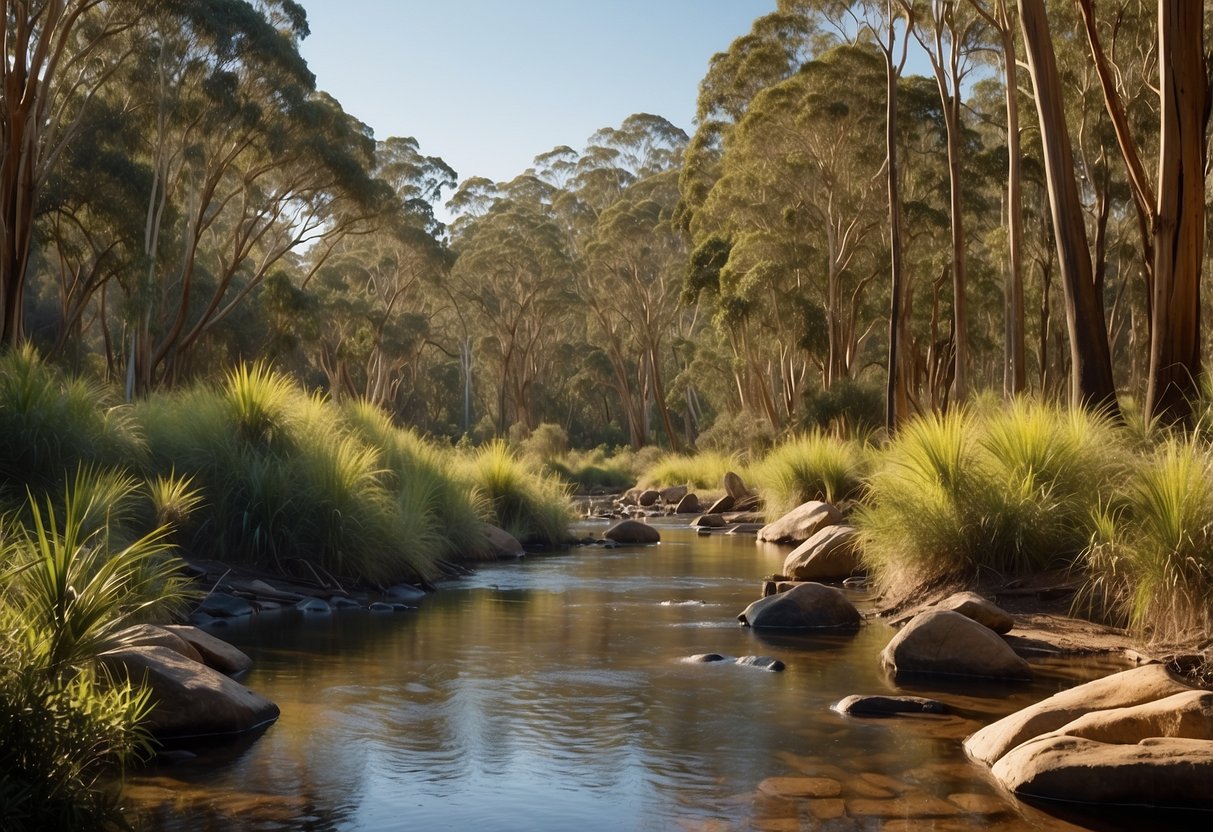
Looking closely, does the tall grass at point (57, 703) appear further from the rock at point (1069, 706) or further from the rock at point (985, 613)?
the rock at point (985, 613)

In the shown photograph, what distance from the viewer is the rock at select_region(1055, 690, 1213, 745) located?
16.9 feet

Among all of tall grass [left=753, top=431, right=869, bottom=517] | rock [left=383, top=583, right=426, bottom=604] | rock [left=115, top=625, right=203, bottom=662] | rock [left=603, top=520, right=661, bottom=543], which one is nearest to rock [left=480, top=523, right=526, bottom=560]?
rock [left=603, top=520, right=661, bottom=543]

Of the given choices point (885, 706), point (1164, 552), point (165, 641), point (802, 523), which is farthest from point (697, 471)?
point (165, 641)

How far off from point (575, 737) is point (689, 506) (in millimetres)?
Result: 20862

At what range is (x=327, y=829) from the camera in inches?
179

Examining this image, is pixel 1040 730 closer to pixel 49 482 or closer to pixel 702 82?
pixel 49 482

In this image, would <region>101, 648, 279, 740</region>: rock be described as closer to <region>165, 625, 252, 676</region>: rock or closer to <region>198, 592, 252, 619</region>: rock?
<region>165, 625, 252, 676</region>: rock

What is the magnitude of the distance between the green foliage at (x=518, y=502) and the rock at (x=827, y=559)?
6312mm

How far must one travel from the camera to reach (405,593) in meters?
11.8

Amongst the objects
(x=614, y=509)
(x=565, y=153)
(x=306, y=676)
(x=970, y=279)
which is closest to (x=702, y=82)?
(x=970, y=279)

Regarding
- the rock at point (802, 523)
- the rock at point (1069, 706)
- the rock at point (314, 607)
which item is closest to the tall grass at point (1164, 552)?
the rock at point (1069, 706)

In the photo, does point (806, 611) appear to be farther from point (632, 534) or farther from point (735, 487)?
point (735, 487)

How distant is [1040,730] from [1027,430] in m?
4.57

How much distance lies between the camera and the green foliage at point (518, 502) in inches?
718
